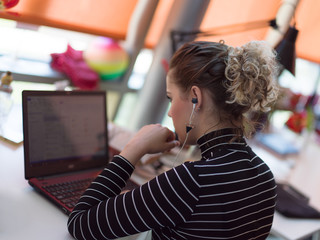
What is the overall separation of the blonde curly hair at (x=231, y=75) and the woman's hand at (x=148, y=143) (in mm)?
216

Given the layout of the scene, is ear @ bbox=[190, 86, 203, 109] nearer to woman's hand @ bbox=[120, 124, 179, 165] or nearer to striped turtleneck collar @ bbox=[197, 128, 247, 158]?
striped turtleneck collar @ bbox=[197, 128, 247, 158]

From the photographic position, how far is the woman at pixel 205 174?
0.83 metres

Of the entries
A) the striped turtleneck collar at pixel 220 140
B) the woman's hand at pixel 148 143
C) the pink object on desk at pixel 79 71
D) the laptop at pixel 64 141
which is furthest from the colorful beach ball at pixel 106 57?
the striped turtleneck collar at pixel 220 140

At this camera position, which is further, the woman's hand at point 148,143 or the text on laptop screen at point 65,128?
the text on laptop screen at point 65,128

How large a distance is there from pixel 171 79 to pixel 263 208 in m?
0.42

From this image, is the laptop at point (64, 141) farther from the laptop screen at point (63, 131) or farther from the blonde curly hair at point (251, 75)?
the blonde curly hair at point (251, 75)

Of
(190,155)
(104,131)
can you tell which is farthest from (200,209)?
(190,155)

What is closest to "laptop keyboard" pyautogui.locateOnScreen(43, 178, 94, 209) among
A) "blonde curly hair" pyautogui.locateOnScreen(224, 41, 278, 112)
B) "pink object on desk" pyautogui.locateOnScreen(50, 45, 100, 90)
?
"blonde curly hair" pyautogui.locateOnScreen(224, 41, 278, 112)

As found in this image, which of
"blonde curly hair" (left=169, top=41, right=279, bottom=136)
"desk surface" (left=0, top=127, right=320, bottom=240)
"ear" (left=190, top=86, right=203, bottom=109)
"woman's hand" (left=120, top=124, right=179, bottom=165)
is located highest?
"blonde curly hair" (left=169, top=41, right=279, bottom=136)

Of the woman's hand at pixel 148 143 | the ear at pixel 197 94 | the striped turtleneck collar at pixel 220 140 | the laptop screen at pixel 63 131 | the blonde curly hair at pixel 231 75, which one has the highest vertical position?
the blonde curly hair at pixel 231 75

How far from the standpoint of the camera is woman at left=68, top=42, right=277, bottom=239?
2.71ft

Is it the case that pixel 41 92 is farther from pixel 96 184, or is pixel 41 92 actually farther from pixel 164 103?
pixel 164 103

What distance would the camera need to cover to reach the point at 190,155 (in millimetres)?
1764

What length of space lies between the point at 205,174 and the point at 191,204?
8 cm
